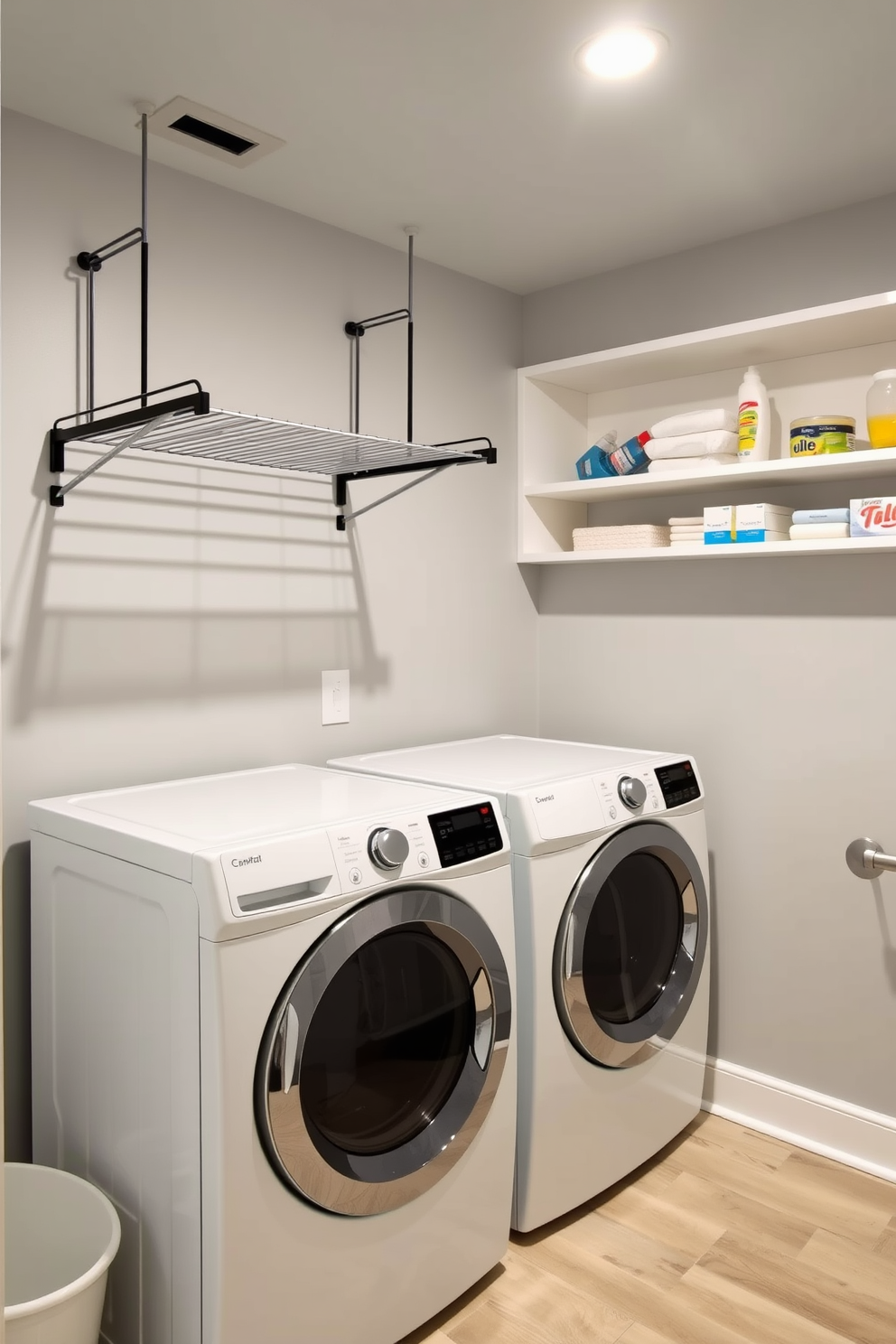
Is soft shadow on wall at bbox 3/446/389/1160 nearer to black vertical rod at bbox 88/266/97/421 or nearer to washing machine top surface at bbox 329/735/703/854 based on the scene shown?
black vertical rod at bbox 88/266/97/421

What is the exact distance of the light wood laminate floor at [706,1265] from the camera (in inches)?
68.3

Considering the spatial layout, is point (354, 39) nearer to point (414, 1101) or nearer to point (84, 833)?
point (84, 833)

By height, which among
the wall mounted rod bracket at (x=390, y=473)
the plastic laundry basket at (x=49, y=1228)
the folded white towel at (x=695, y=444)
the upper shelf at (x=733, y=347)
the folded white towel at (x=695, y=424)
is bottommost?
the plastic laundry basket at (x=49, y=1228)

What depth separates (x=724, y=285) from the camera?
2.43 m

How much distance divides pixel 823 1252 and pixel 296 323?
224 centimetres

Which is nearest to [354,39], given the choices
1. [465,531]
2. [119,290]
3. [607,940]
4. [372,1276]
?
[119,290]

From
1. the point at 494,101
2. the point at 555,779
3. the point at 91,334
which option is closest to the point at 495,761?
the point at 555,779

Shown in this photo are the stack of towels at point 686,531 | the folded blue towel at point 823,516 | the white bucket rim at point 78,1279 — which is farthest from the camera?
the stack of towels at point 686,531

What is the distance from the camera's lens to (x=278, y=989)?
55.9 inches

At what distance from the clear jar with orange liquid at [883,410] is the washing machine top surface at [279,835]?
1132 mm

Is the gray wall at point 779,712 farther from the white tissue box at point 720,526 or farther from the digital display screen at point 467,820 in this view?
the digital display screen at point 467,820

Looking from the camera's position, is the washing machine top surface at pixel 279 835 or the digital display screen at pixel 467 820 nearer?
the washing machine top surface at pixel 279 835

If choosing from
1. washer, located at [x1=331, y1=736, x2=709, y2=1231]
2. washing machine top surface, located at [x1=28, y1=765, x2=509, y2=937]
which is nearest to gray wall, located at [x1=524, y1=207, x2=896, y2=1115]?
washer, located at [x1=331, y1=736, x2=709, y2=1231]

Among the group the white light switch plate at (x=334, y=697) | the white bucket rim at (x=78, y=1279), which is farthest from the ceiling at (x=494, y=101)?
the white bucket rim at (x=78, y=1279)
